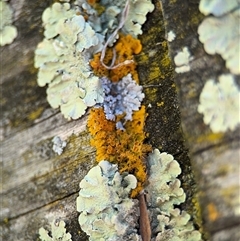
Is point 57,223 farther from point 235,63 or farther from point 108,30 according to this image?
point 235,63

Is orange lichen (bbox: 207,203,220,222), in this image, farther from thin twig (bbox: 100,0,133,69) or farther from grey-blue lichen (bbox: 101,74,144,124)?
thin twig (bbox: 100,0,133,69)

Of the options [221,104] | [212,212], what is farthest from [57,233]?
[221,104]

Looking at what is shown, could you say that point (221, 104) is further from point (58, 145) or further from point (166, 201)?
point (58, 145)

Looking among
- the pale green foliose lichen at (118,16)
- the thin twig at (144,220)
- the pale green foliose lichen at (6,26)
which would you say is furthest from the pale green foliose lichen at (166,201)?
the pale green foliose lichen at (6,26)

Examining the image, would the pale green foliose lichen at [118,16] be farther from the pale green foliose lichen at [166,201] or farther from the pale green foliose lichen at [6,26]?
the pale green foliose lichen at [166,201]

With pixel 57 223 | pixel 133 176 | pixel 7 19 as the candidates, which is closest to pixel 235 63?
pixel 133 176
